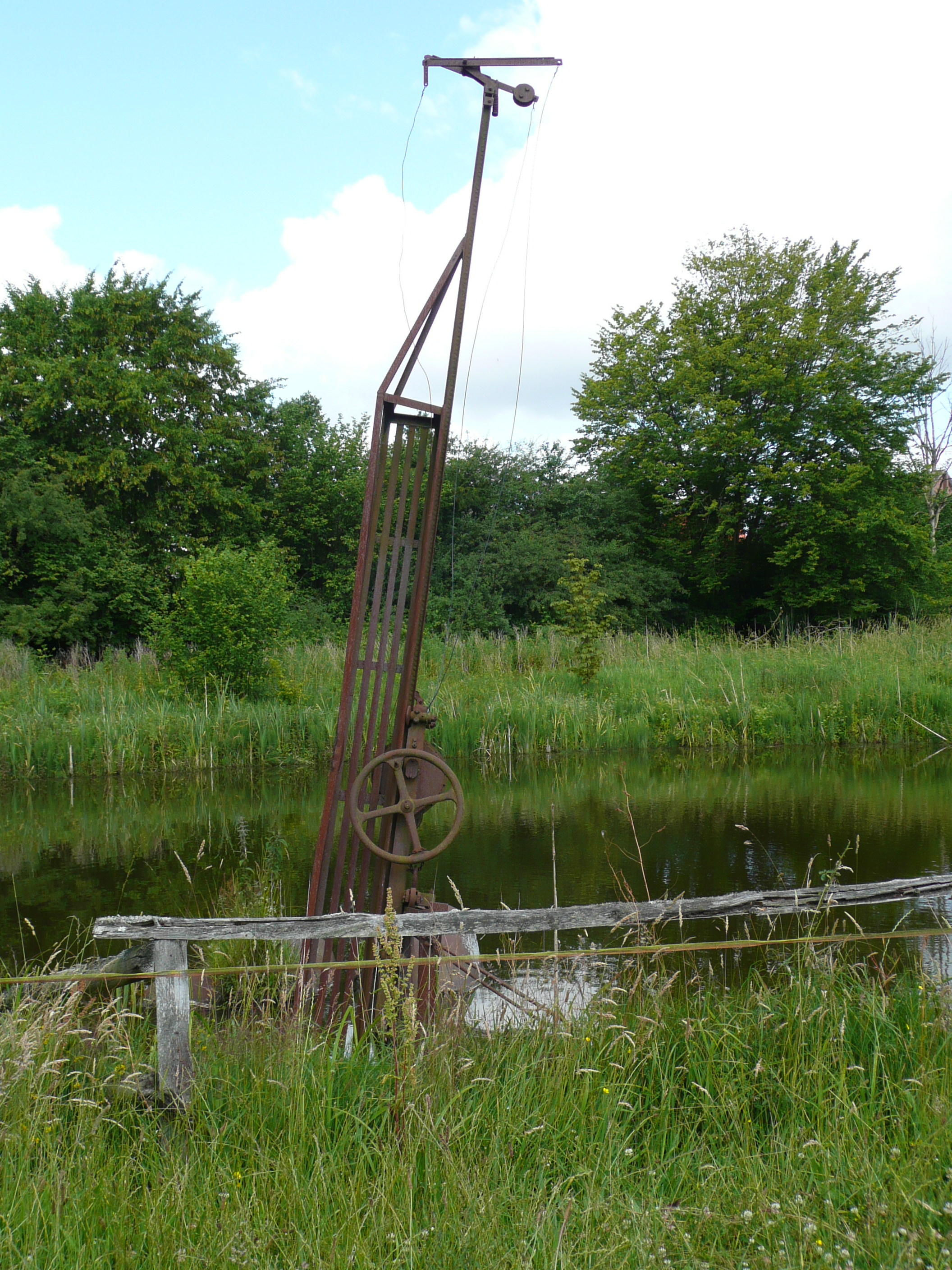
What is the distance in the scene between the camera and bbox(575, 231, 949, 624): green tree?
24.0m

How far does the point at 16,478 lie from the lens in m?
18.7

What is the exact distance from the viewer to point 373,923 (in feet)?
9.20

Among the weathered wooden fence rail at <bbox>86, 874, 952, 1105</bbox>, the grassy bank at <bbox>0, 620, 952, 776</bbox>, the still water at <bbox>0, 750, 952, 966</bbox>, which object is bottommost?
the still water at <bbox>0, 750, 952, 966</bbox>

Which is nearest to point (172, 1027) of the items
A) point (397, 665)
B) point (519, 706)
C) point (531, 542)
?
point (397, 665)

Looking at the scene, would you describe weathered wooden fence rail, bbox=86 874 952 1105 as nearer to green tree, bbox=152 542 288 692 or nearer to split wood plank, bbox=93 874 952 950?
split wood plank, bbox=93 874 952 950

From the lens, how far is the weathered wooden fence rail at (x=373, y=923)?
8.50 feet

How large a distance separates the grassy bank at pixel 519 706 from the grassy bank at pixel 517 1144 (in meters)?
8.38

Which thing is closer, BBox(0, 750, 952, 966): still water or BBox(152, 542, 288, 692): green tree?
BBox(0, 750, 952, 966): still water

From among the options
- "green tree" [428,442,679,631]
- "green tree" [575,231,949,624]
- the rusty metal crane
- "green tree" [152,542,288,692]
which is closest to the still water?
the rusty metal crane

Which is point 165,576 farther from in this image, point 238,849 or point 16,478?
point 238,849

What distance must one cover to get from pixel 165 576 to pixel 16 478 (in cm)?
416

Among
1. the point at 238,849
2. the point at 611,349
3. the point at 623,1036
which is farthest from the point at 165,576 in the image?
the point at 623,1036

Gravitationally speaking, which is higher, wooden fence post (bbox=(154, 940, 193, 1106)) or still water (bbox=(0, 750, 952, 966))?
wooden fence post (bbox=(154, 940, 193, 1106))

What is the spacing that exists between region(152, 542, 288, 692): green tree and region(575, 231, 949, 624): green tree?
14.4 meters
